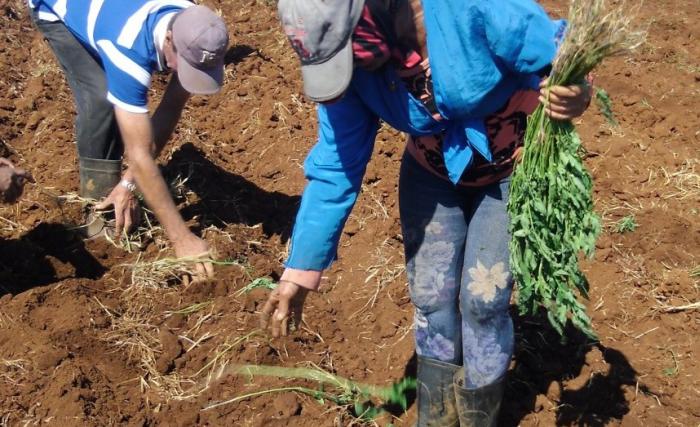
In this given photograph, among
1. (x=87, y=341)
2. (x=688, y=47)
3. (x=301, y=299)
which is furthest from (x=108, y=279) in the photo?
(x=688, y=47)

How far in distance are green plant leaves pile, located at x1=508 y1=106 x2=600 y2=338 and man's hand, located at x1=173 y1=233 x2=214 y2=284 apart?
5.81 ft

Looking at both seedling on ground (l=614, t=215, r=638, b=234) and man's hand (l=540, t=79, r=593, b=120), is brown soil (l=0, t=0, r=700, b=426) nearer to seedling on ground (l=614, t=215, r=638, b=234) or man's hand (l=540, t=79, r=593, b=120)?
seedling on ground (l=614, t=215, r=638, b=234)

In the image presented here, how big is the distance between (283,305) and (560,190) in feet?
3.13

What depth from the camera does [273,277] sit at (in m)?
4.60

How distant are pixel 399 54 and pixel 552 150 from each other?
0.54 metres

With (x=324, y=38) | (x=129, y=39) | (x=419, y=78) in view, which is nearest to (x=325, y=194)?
(x=419, y=78)

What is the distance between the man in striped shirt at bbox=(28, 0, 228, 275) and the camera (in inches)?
158

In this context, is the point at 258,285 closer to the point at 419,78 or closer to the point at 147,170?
the point at 147,170

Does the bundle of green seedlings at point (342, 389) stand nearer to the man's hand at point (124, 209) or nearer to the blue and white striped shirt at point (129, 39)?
the man's hand at point (124, 209)

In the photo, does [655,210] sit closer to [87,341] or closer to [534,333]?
[534,333]

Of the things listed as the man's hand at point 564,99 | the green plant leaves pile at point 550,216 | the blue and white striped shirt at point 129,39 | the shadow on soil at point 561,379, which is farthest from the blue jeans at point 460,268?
the blue and white striped shirt at point 129,39

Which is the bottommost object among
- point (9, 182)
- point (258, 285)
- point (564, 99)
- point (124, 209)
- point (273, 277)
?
point (273, 277)

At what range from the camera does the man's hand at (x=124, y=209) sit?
4594 millimetres

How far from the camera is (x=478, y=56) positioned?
2.49 m
